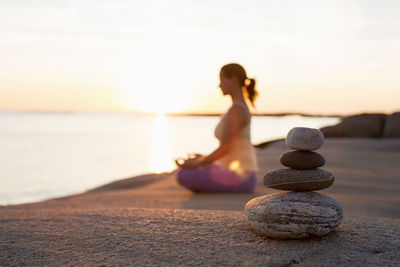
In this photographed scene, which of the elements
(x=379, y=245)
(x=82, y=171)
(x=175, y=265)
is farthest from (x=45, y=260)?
(x=82, y=171)

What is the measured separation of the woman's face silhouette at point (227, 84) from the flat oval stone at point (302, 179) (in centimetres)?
223

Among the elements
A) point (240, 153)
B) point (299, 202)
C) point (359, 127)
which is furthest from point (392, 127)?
point (299, 202)

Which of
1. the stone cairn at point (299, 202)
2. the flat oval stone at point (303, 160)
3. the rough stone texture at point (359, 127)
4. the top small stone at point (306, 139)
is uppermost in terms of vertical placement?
the top small stone at point (306, 139)

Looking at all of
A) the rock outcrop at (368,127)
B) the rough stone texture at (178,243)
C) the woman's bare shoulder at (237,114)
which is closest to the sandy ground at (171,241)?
the rough stone texture at (178,243)

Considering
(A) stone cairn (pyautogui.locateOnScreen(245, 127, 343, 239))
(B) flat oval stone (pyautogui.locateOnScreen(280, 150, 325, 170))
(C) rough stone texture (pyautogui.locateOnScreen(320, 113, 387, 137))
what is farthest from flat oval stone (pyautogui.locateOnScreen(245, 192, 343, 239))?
(C) rough stone texture (pyautogui.locateOnScreen(320, 113, 387, 137))

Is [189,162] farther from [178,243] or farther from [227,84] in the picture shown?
[178,243]

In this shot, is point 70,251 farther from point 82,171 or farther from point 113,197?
point 82,171

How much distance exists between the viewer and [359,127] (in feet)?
71.7

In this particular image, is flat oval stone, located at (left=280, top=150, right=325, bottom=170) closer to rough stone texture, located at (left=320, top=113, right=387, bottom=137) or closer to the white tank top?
the white tank top

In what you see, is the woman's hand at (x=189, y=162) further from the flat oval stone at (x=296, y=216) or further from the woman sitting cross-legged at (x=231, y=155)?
the flat oval stone at (x=296, y=216)

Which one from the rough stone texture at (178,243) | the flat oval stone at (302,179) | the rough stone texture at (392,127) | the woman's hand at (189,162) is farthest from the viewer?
the rough stone texture at (392,127)

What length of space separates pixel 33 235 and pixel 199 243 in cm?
147

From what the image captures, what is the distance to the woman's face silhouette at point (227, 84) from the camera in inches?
227

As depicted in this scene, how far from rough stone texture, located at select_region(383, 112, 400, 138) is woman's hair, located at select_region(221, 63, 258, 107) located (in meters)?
16.7
